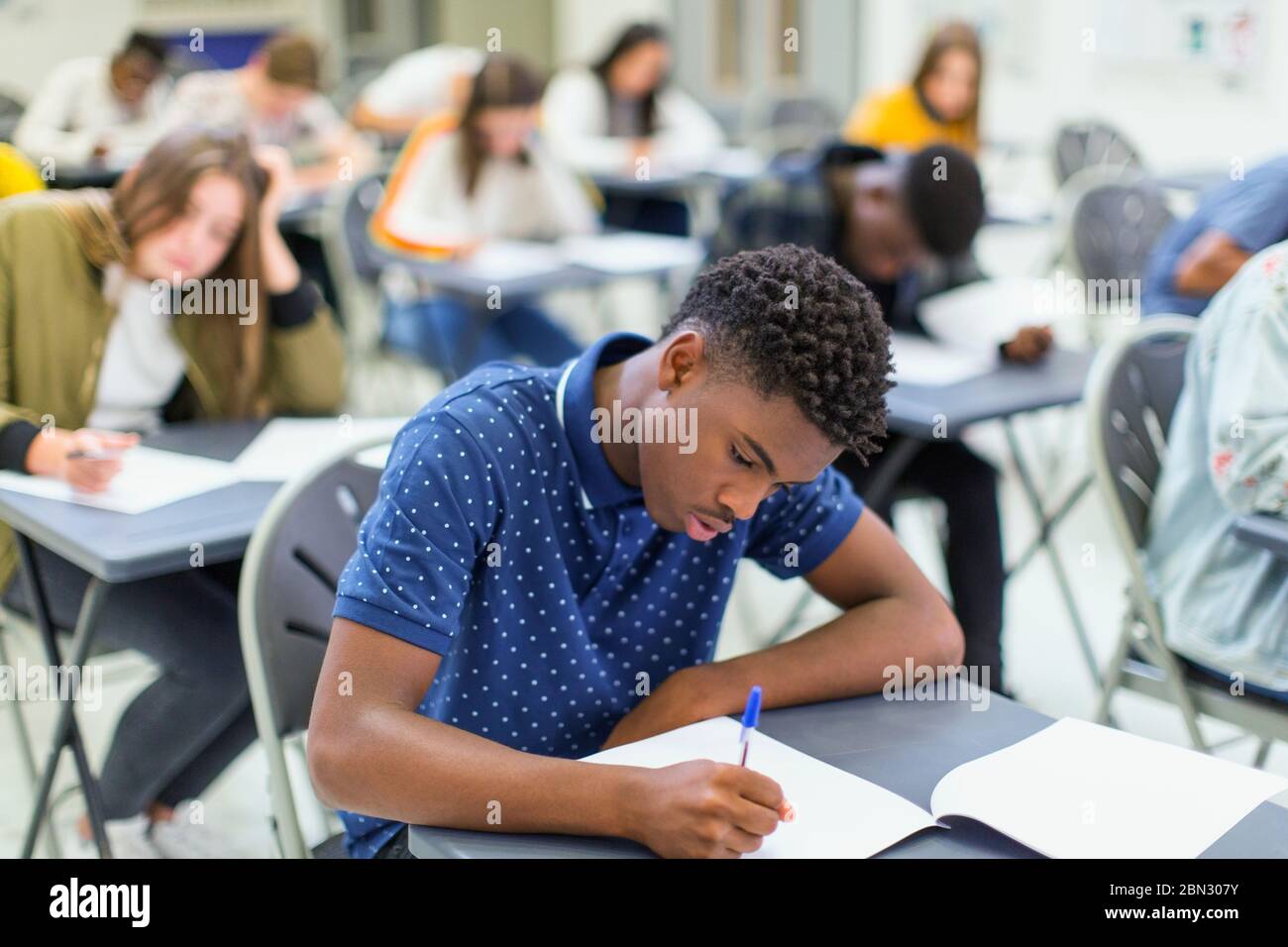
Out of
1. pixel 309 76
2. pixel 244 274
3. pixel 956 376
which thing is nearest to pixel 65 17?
pixel 309 76

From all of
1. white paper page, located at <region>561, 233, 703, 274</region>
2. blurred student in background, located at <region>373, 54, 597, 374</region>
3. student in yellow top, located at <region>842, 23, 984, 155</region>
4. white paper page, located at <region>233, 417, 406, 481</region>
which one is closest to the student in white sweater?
student in yellow top, located at <region>842, 23, 984, 155</region>

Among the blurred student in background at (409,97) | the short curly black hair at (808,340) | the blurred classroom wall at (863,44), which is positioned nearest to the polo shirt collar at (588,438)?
the short curly black hair at (808,340)

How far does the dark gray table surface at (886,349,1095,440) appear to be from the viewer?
85.7 inches

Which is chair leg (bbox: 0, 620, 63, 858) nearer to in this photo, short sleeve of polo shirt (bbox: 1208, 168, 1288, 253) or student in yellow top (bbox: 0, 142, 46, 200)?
student in yellow top (bbox: 0, 142, 46, 200)

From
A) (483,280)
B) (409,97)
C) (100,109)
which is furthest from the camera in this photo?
(409,97)

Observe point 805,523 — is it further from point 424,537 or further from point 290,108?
point 290,108

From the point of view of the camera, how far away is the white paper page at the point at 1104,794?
3.18 ft

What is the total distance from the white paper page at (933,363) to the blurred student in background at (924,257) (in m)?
0.06

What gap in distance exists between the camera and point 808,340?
105cm

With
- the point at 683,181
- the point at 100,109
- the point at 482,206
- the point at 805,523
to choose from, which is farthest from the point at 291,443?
the point at 100,109

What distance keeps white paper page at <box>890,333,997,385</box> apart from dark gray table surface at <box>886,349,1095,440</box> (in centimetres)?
2

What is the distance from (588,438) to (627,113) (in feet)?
15.4

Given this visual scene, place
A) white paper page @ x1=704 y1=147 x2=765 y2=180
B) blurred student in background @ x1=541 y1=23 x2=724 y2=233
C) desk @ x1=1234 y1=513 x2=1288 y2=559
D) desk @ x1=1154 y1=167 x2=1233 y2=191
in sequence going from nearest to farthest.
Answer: desk @ x1=1234 y1=513 x2=1288 y2=559 → desk @ x1=1154 y1=167 x2=1233 y2=191 → white paper page @ x1=704 y1=147 x2=765 y2=180 → blurred student in background @ x1=541 y1=23 x2=724 y2=233
